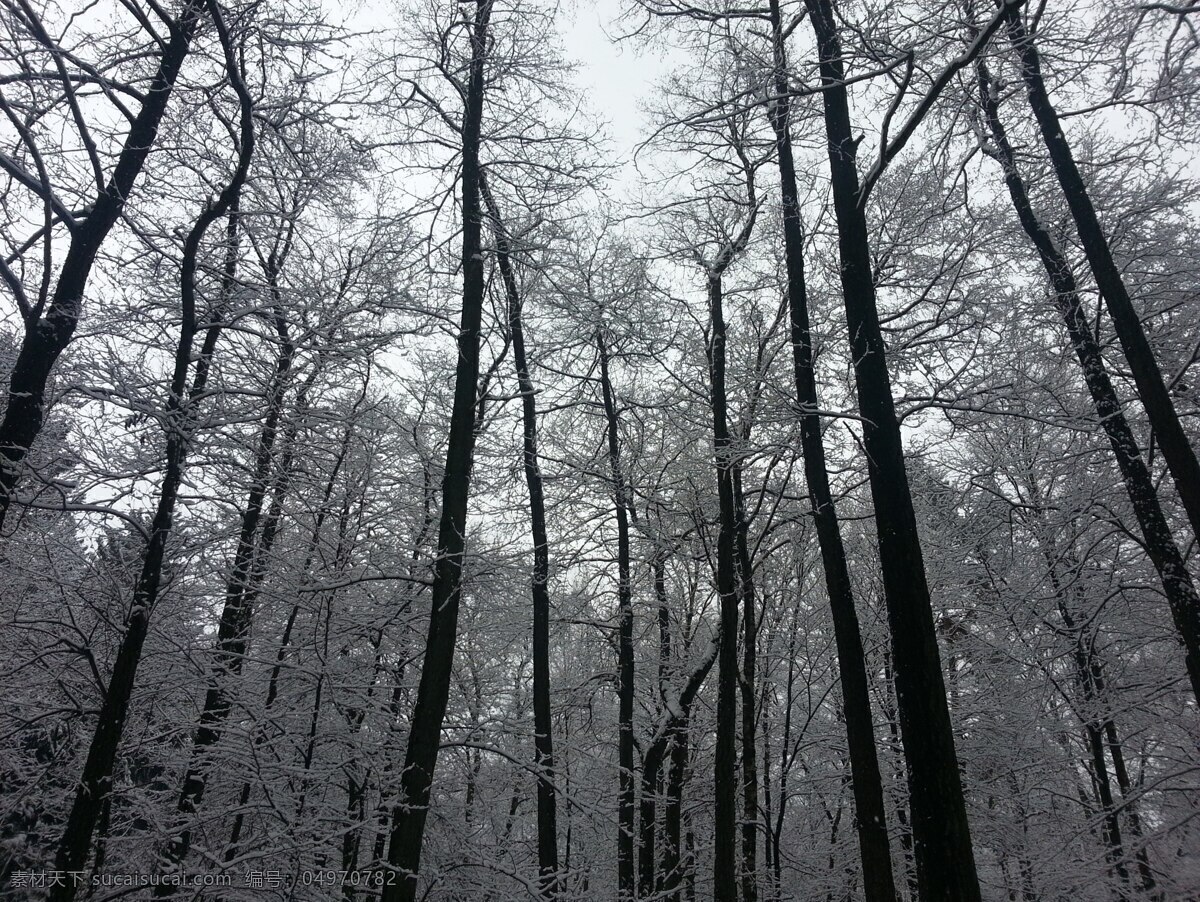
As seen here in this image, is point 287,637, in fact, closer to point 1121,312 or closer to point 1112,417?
point 1112,417

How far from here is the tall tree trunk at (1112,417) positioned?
6625mm

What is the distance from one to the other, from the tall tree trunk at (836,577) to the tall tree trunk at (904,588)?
2.03 feet

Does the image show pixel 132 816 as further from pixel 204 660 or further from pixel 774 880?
pixel 774 880

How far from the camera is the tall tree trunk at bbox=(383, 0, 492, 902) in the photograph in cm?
576

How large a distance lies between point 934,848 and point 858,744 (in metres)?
2.32

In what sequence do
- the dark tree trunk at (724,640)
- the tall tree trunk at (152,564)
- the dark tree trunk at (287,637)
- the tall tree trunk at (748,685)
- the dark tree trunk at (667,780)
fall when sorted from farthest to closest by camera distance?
1. the dark tree trunk at (667,780)
2. the tall tree trunk at (748,685)
3. the dark tree trunk at (724,640)
4. the dark tree trunk at (287,637)
5. the tall tree trunk at (152,564)

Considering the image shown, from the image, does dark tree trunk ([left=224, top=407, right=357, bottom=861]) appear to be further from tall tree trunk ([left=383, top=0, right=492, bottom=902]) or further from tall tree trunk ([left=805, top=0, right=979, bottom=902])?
tall tree trunk ([left=805, top=0, right=979, bottom=902])

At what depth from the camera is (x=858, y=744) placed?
22.6 feet

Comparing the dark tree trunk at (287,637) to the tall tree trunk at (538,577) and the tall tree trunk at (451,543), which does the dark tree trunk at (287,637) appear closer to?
the tall tree trunk at (451,543)

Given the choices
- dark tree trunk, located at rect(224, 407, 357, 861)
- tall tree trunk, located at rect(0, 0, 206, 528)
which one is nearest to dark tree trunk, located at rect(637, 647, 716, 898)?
dark tree trunk, located at rect(224, 407, 357, 861)

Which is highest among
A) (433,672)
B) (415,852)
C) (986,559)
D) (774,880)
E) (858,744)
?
(986,559)

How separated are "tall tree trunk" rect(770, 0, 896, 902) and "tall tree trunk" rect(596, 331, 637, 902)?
402 cm

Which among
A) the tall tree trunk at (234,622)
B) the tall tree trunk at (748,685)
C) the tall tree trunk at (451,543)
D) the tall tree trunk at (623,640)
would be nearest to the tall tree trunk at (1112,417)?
the tall tree trunk at (748,685)

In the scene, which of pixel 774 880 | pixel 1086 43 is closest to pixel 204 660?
pixel 1086 43
